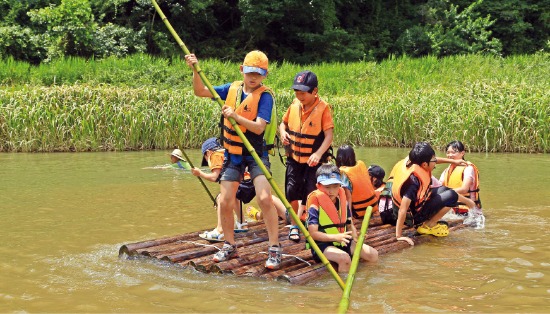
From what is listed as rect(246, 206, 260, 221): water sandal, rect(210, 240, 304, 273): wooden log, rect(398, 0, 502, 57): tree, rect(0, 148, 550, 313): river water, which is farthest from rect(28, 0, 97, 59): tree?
rect(210, 240, 304, 273): wooden log

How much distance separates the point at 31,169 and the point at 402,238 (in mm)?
7827

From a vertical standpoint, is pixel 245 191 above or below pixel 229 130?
below

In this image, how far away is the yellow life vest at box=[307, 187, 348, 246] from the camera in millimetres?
5203

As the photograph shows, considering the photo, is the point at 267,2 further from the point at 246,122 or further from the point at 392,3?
the point at 246,122

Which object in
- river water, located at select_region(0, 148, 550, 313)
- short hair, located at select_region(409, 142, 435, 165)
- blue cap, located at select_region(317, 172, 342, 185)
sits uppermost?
A: short hair, located at select_region(409, 142, 435, 165)

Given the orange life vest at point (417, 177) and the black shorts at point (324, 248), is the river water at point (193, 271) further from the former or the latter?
the orange life vest at point (417, 177)

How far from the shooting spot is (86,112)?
14.8 metres

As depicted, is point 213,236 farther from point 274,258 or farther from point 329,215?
point 329,215

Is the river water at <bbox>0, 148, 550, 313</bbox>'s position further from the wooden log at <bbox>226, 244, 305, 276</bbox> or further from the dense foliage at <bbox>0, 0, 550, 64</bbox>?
the dense foliage at <bbox>0, 0, 550, 64</bbox>

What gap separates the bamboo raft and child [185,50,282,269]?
13 centimetres


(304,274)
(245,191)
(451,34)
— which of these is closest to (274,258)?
(304,274)

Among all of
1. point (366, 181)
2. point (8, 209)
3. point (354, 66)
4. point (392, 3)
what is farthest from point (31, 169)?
point (392, 3)

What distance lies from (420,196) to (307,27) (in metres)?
23.3

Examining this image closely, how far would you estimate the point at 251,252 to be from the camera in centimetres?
563
